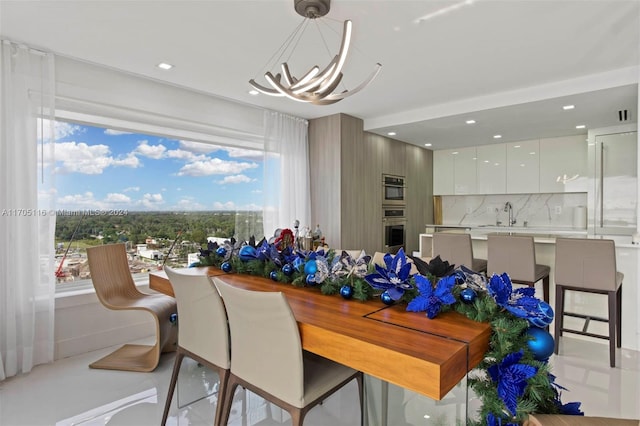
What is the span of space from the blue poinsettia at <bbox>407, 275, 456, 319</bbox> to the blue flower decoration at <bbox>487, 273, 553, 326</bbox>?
0.50 ft

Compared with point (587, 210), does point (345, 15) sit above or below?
above

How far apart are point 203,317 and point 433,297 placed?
3.66 feet

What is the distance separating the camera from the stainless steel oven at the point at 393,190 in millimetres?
5335

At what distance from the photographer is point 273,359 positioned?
4.88 feet

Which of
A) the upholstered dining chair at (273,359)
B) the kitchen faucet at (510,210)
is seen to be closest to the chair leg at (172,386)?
the upholstered dining chair at (273,359)

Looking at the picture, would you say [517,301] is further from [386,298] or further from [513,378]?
[386,298]

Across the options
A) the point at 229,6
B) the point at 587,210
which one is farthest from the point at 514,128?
the point at 229,6

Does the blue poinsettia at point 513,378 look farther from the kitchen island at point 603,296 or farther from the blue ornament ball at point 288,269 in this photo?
the kitchen island at point 603,296

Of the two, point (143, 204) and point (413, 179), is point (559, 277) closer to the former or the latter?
point (413, 179)

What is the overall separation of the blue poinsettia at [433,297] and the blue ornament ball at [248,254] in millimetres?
1163

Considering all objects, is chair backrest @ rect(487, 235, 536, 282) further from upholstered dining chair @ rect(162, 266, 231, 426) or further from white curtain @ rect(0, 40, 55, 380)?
white curtain @ rect(0, 40, 55, 380)

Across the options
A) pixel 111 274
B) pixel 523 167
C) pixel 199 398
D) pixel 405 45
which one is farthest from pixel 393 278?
pixel 523 167

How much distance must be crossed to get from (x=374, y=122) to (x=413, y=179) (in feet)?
5.13

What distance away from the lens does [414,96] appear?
397cm
